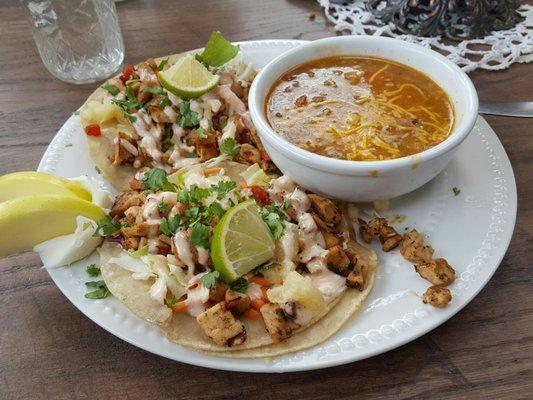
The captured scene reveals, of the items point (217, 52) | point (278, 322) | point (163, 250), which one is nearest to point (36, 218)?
point (163, 250)

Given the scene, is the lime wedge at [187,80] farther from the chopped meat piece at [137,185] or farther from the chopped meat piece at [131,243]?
the chopped meat piece at [131,243]

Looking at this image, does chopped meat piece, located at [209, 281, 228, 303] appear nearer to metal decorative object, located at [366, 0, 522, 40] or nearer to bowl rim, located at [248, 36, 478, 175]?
bowl rim, located at [248, 36, 478, 175]

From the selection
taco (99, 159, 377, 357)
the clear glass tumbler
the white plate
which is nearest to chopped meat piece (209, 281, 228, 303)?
taco (99, 159, 377, 357)

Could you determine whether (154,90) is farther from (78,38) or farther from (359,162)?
(359,162)

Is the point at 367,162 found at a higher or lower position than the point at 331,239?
higher

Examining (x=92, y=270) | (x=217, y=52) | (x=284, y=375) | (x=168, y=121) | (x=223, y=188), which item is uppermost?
(x=217, y=52)

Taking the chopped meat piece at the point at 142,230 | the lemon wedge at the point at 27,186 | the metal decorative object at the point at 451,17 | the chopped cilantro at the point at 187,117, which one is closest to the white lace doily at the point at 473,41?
the metal decorative object at the point at 451,17

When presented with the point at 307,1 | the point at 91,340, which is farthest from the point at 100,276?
the point at 307,1
